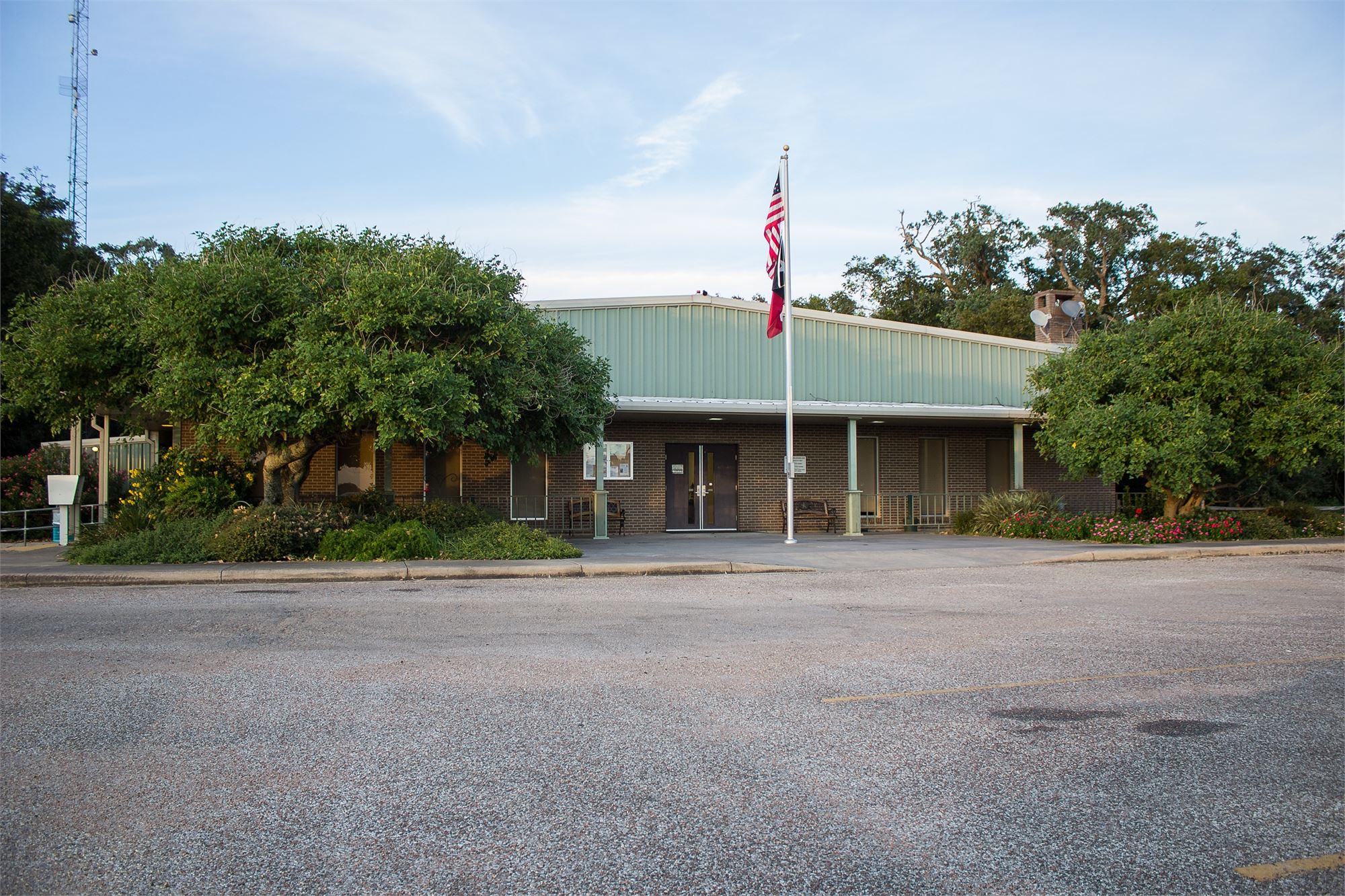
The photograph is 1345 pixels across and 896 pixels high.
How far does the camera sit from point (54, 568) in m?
13.4

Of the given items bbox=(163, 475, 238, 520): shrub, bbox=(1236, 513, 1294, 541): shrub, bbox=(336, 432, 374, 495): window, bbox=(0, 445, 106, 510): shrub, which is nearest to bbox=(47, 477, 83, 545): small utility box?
bbox=(163, 475, 238, 520): shrub

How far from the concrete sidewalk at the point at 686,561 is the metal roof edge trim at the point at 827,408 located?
2.83 metres

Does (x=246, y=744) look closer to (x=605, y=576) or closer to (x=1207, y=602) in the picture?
(x=605, y=576)

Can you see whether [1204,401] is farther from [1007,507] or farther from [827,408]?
[827,408]

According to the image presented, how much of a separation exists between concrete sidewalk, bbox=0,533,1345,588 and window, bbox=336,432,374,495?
5.41 m

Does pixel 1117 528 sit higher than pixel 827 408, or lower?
lower

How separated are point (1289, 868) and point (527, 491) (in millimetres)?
19250

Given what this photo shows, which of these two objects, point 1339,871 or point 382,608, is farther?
point 382,608

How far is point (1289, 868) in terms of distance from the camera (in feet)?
12.2

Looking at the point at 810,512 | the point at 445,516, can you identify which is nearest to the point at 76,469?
the point at 445,516

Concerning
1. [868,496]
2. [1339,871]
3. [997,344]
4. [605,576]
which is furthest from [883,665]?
[997,344]

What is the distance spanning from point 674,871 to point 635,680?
119 inches

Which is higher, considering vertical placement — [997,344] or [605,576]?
[997,344]

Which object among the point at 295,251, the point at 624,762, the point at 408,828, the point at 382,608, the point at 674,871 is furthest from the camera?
the point at 295,251
